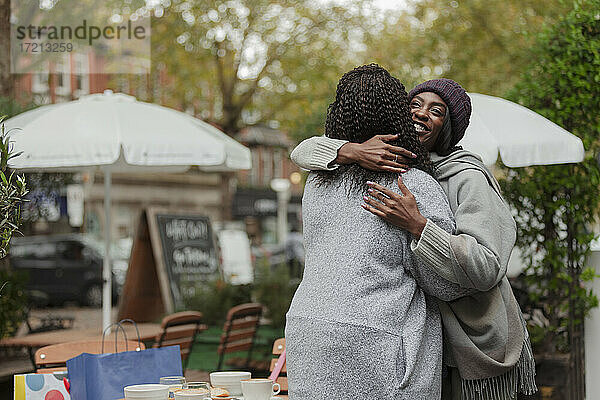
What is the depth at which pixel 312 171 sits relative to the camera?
2854 millimetres

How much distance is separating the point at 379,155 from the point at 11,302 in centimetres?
613

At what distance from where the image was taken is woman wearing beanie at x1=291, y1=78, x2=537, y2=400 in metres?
2.54

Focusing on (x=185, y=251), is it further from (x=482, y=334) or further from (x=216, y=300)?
(x=482, y=334)

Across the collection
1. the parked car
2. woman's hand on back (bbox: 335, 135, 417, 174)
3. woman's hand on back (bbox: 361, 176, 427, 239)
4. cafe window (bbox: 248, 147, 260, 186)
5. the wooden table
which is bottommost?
the parked car

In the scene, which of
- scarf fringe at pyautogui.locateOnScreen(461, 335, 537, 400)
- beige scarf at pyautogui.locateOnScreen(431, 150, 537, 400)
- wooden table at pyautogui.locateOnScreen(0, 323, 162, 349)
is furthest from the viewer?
wooden table at pyautogui.locateOnScreen(0, 323, 162, 349)

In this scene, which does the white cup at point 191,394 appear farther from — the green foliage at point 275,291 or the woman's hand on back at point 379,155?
the green foliage at point 275,291

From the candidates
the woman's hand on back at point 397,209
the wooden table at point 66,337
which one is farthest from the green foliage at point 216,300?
the woman's hand on back at point 397,209

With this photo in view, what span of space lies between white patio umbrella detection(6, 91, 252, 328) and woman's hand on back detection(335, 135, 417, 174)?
12.4 feet

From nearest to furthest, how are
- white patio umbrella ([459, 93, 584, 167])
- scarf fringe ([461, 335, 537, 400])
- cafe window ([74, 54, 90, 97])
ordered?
scarf fringe ([461, 335, 537, 400]) → white patio umbrella ([459, 93, 584, 167]) → cafe window ([74, 54, 90, 97])

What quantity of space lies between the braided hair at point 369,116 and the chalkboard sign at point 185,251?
8.36 metres

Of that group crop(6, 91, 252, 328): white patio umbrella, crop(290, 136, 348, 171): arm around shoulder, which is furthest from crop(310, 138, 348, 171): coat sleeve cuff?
crop(6, 91, 252, 328): white patio umbrella

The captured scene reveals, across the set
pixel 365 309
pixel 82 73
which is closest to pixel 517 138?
pixel 365 309

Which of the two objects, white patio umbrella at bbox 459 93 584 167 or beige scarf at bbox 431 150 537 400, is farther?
white patio umbrella at bbox 459 93 584 167

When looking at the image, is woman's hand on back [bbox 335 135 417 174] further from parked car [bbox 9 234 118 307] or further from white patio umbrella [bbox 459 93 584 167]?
parked car [bbox 9 234 118 307]
